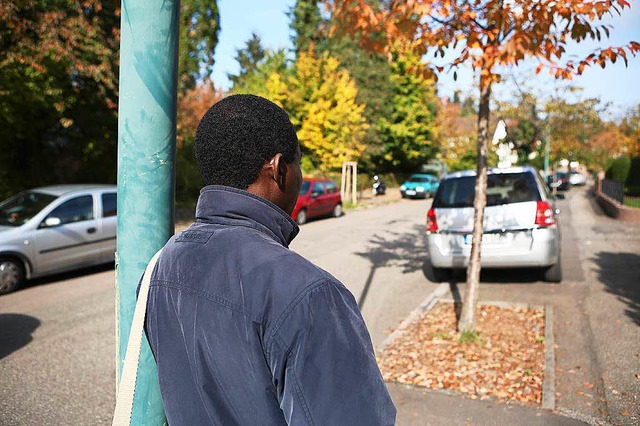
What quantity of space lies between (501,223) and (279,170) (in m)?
7.12

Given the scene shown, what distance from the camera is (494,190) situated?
8.21 meters

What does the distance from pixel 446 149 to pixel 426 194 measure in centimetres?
1326

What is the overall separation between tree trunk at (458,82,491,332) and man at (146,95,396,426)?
4554 mm

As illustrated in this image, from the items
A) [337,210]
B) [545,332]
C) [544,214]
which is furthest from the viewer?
[337,210]

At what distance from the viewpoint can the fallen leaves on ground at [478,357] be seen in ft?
15.5

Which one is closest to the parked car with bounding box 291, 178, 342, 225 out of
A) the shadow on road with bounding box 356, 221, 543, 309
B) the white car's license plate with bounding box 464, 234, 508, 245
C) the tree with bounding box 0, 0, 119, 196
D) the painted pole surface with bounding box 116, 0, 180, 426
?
the shadow on road with bounding box 356, 221, 543, 309

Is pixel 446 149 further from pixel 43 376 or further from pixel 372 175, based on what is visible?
pixel 43 376

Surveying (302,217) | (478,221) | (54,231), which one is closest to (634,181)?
(302,217)

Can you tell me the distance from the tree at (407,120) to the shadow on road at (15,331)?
36.7 metres

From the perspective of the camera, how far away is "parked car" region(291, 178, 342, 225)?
19.1 metres

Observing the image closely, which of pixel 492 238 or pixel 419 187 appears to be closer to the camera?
pixel 492 238

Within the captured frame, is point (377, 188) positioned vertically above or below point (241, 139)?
below

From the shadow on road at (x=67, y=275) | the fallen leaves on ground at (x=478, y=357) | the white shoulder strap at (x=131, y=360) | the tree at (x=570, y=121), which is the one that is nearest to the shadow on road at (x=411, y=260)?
the fallen leaves on ground at (x=478, y=357)

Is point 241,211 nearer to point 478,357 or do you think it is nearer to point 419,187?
point 478,357
